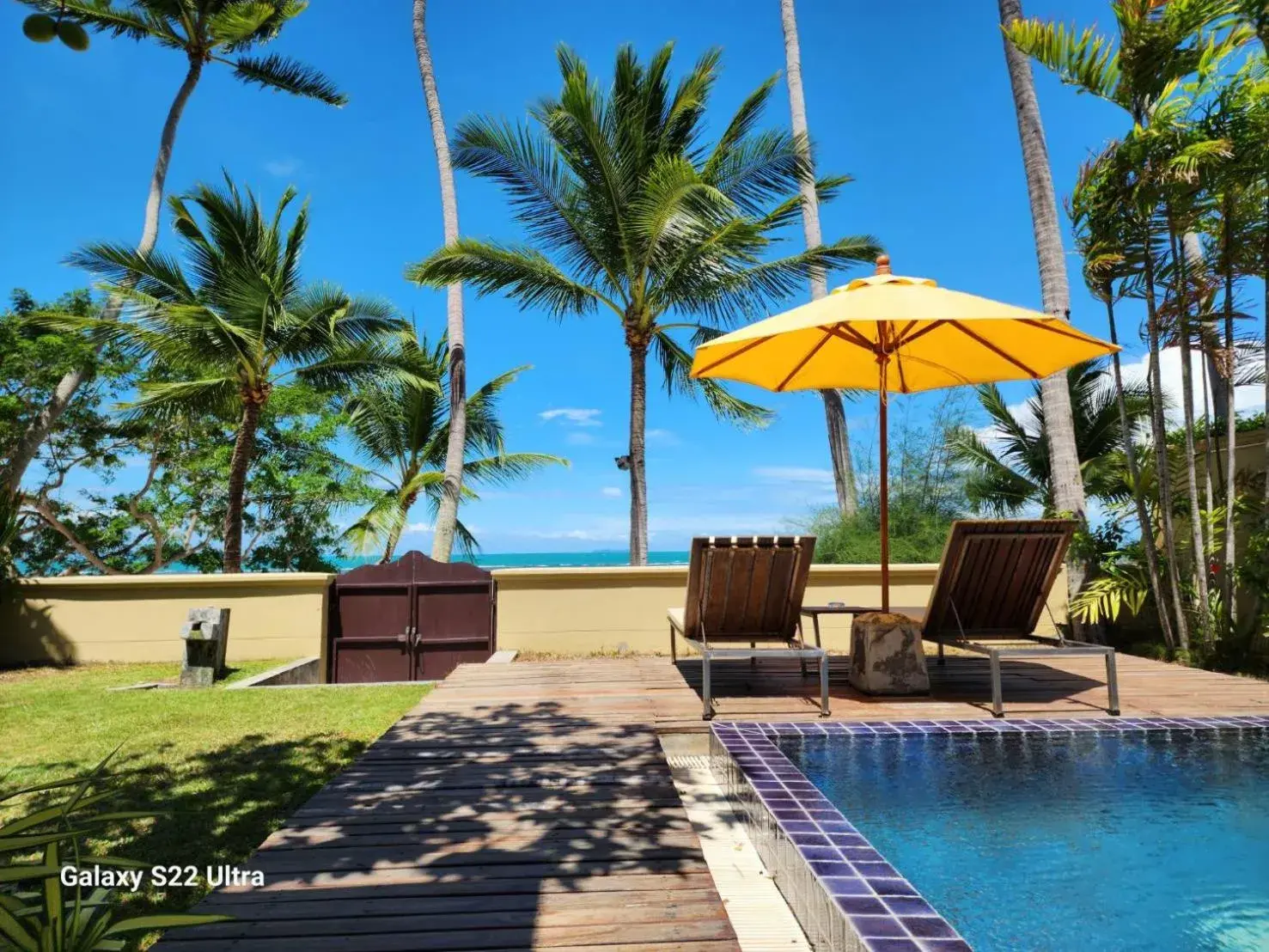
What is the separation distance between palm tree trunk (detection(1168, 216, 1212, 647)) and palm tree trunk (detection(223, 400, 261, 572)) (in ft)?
40.5

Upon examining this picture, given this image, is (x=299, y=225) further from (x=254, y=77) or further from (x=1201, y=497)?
(x=1201, y=497)

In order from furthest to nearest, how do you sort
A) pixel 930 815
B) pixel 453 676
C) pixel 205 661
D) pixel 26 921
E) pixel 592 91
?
pixel 592 91, pixel 205 661, pixel 453 676, pixel 930 815, pixel 26 921

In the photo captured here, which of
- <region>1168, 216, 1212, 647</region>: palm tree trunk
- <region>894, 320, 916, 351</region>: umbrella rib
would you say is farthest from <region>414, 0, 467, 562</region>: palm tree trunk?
<region>1168, 216, 1212, 647</region>: palm tree trunk

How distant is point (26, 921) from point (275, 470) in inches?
622

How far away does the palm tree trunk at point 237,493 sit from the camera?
1142cm

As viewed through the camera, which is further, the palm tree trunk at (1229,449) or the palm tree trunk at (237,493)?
the palm tree trunk at (237,493)

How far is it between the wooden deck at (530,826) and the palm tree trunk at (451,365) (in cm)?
732

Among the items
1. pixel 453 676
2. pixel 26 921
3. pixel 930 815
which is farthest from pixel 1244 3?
pixel 26 921

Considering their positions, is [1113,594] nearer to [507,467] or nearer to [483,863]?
[483,863]

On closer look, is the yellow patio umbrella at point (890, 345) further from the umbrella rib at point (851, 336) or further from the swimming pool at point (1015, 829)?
the swimming pool at point (1015, 829)

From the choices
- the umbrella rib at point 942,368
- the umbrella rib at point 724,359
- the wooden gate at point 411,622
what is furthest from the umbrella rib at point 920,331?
the wooden gate at point 411,622

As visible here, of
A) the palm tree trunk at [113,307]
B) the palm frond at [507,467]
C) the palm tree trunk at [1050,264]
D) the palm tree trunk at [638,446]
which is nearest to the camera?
the palm tree trunk at [1050,264]

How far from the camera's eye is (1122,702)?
415 centimetres

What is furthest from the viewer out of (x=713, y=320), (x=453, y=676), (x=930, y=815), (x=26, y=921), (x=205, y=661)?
(x=713, y=320)
